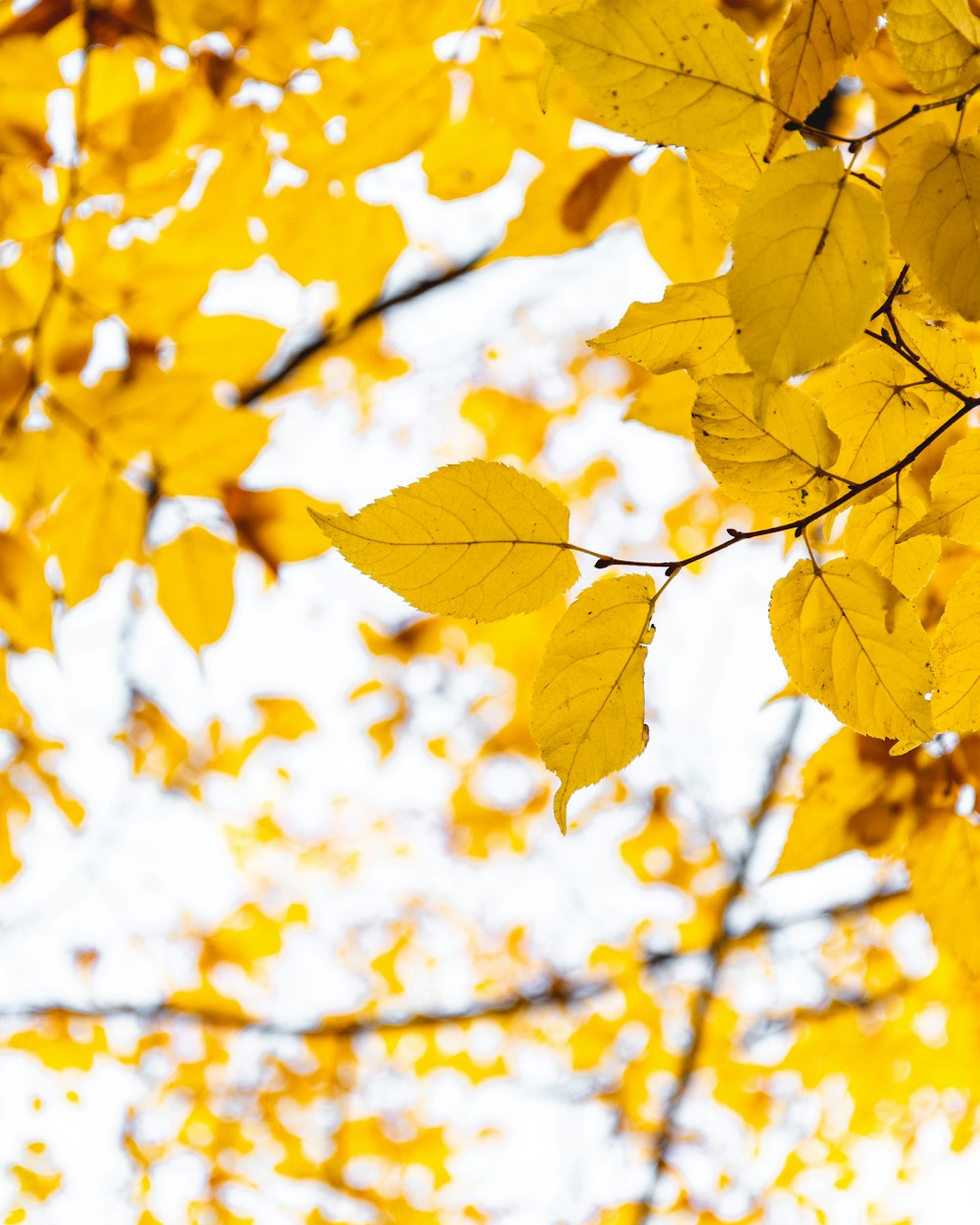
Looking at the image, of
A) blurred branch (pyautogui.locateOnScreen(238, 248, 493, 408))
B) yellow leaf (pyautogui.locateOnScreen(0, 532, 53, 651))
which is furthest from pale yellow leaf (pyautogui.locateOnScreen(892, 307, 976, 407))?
blurred branch (pyautogui.locateOnScreen(238, 248, 493, 408))

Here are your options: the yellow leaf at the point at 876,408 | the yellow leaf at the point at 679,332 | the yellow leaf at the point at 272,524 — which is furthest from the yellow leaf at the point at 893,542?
the yellow leaf at the point at 272,524

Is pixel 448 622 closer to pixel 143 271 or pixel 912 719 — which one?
pixel 143 271

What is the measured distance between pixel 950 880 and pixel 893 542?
12.9 inches

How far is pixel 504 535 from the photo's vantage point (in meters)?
0.47

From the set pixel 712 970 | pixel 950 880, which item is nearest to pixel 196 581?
pixel 950 880

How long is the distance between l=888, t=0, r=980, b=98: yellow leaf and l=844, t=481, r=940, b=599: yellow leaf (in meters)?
0.22

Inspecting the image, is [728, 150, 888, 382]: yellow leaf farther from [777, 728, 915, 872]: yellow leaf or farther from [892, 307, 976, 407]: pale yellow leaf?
[777, 728, 915, 872]: yellow leaf

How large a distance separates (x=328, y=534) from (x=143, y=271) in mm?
665

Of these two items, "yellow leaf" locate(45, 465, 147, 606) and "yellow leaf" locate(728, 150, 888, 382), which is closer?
"yellow leaf" locate(728, 150, 888, 382)

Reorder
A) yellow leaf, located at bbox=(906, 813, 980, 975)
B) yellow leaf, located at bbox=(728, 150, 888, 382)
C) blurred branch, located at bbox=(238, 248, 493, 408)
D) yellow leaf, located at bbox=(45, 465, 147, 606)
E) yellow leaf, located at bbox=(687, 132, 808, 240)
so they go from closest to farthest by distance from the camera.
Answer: yellow leaf, located at bbox=(728, 150, 888, 382), yellow leaf, located at bbox=(687, 132, 808, 240), yellow leaf, located at bbox=(906, 813, 980, 975), yellow leaf, located at bbox=(45, 465, 147, 606), blurred branch, located at bbox=(238, 248, 493, 408)

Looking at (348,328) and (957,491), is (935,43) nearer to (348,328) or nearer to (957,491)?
(957,491)

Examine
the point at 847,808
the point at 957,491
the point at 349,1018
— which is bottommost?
the point at 349,1018

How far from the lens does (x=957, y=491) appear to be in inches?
17.9

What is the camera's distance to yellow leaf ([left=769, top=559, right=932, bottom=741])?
1.51 ft
